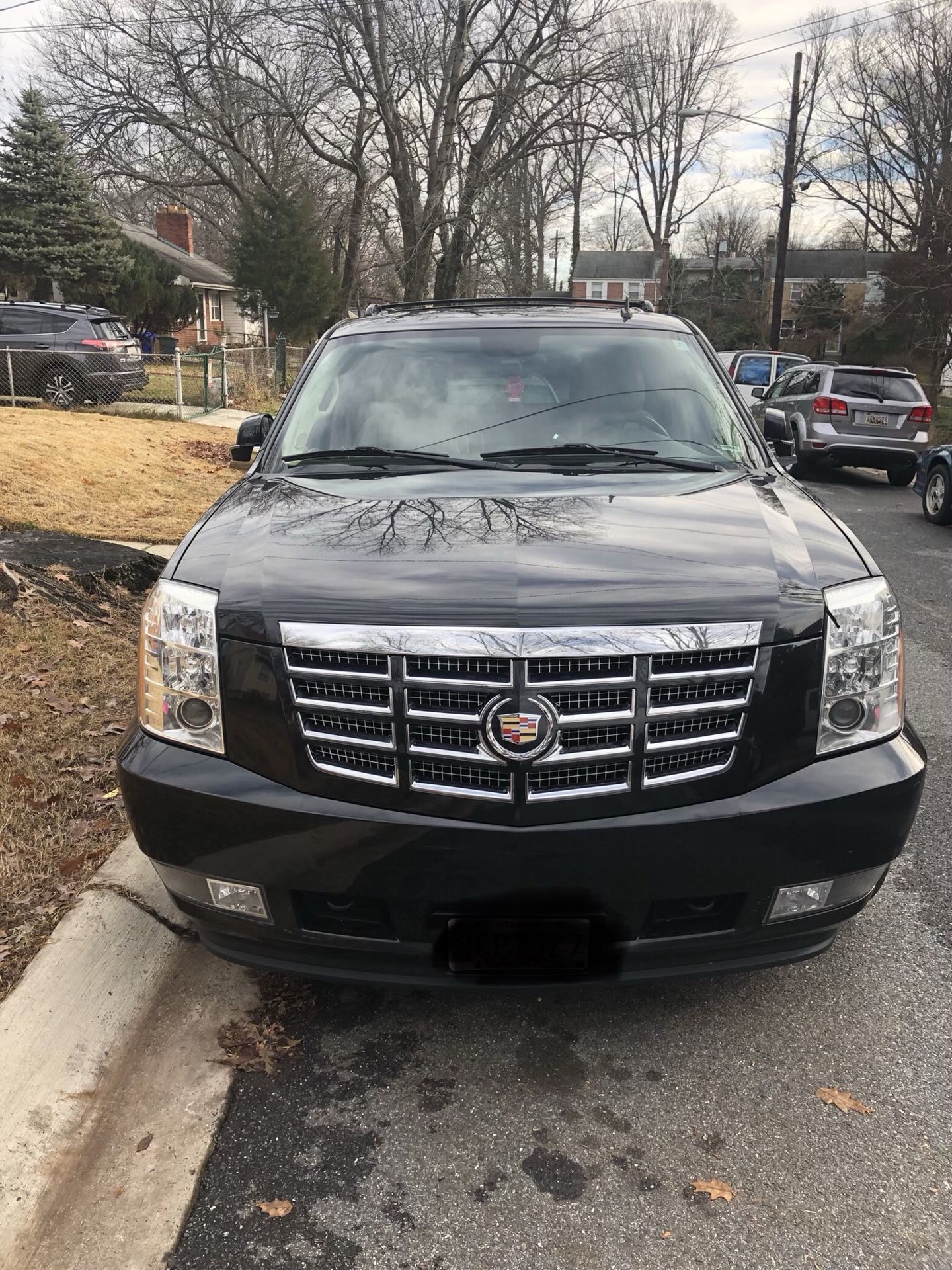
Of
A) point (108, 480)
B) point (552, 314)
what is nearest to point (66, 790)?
point (552, 314)

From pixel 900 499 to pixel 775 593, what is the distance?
41.4ft

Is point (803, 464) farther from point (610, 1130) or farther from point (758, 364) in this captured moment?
point (610, 1130)

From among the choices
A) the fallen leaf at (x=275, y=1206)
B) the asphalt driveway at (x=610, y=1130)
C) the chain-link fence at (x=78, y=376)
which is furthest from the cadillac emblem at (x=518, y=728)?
the chain-link fence at (x=78, y=376)

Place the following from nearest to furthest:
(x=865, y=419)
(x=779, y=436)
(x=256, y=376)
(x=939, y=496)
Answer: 1. (x=779, y=436)
2. (x=939, y=496)
3. (x=865, y=419)
4. (x=256, y=376)

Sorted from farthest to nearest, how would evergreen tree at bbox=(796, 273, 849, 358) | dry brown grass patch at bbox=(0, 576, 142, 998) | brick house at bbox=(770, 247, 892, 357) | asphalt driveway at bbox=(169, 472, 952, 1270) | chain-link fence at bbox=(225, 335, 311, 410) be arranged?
brick house at bbox=(770, 247, 892, 357), evergreen tree at bbox=(796, 273, 849, 358), chain-link fence at bbox=(225, 335, 311, 410), dry brown grass patch at bbox=(0, 576, 142, 998), asphalt driveway at bbox=(169, 472, 952, 1270)

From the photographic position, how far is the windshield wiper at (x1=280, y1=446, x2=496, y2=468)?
10.8 feet

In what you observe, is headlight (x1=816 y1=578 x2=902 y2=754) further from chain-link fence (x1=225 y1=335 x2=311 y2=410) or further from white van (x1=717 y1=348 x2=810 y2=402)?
white van (x1=717 y1=348 x2=810 y2=402)

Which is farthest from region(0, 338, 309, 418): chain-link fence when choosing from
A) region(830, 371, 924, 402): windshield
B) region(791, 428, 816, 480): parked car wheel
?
region(830, 371, 924, 402): windshield

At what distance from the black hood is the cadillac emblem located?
0.18m

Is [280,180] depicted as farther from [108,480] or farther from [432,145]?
[108,480]

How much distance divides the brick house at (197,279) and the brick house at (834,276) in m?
25.9

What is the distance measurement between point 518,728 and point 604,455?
4.96ft

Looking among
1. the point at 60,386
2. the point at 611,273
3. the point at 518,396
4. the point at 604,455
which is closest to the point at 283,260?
the point at 60,386

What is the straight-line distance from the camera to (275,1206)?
6.98 ft
